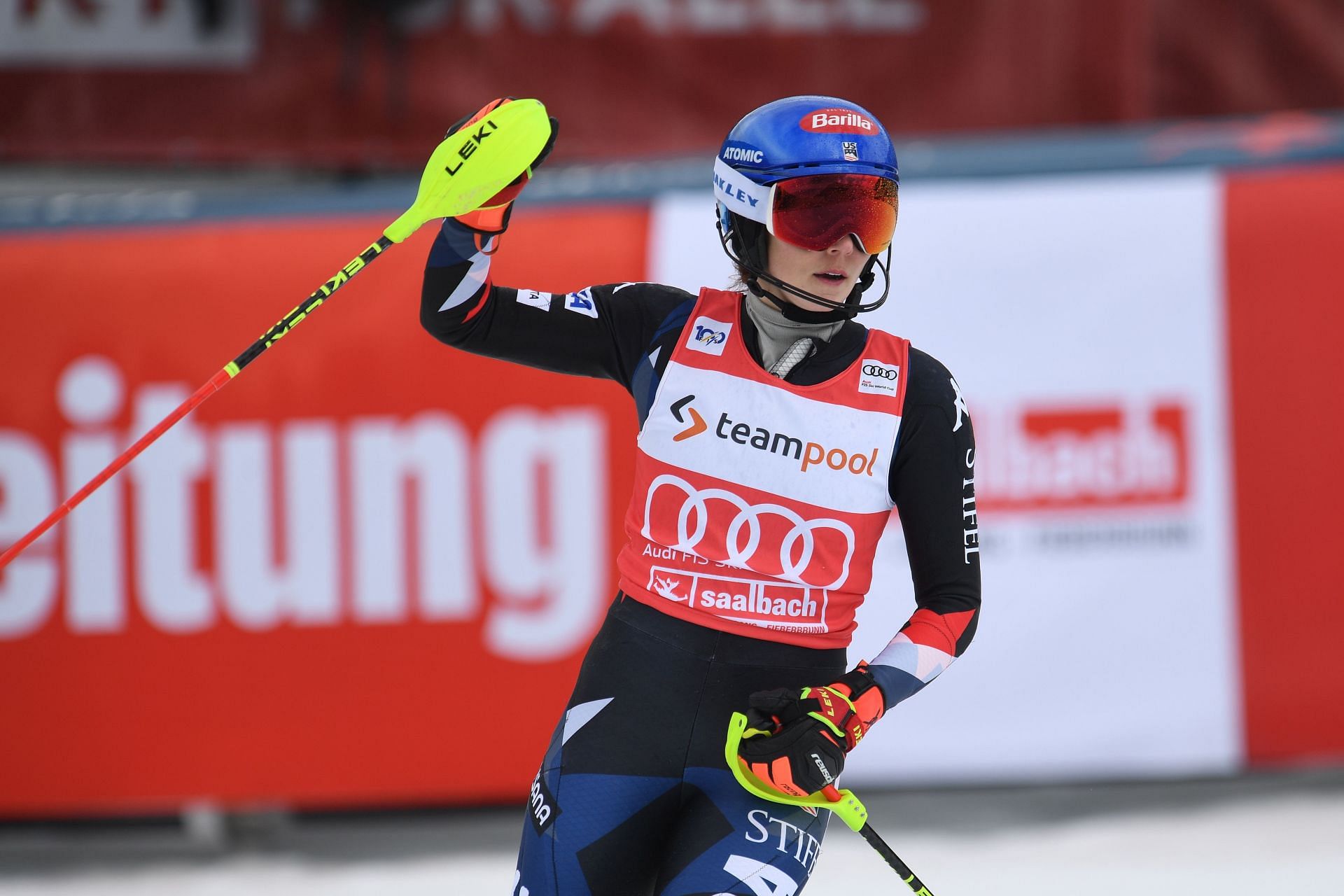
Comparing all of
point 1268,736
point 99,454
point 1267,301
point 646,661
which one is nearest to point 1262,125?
point 1267,301

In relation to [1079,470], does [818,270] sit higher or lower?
higher

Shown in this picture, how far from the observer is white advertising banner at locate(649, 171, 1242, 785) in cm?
465

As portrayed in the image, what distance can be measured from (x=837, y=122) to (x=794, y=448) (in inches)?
20.0

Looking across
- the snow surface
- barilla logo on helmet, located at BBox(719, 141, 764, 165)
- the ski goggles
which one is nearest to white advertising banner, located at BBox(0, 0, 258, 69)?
the snow surface

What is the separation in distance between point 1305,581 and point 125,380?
364cm

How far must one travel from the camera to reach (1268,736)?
15.4 feet

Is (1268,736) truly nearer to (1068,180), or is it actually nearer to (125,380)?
(1068,180)

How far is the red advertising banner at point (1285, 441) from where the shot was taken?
4.67 metres

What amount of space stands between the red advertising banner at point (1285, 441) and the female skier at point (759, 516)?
8.53 feet

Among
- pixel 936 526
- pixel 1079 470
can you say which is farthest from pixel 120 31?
pixel 936 526

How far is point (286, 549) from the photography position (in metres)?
4.71

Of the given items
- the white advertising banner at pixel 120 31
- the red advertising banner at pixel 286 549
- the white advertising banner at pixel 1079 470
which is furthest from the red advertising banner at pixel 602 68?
the white advertising banner at pixel 1079 470

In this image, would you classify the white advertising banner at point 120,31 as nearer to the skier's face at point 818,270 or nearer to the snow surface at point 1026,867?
the snow surface at point 1026,867

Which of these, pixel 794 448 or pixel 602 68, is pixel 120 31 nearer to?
pixel 602 68
